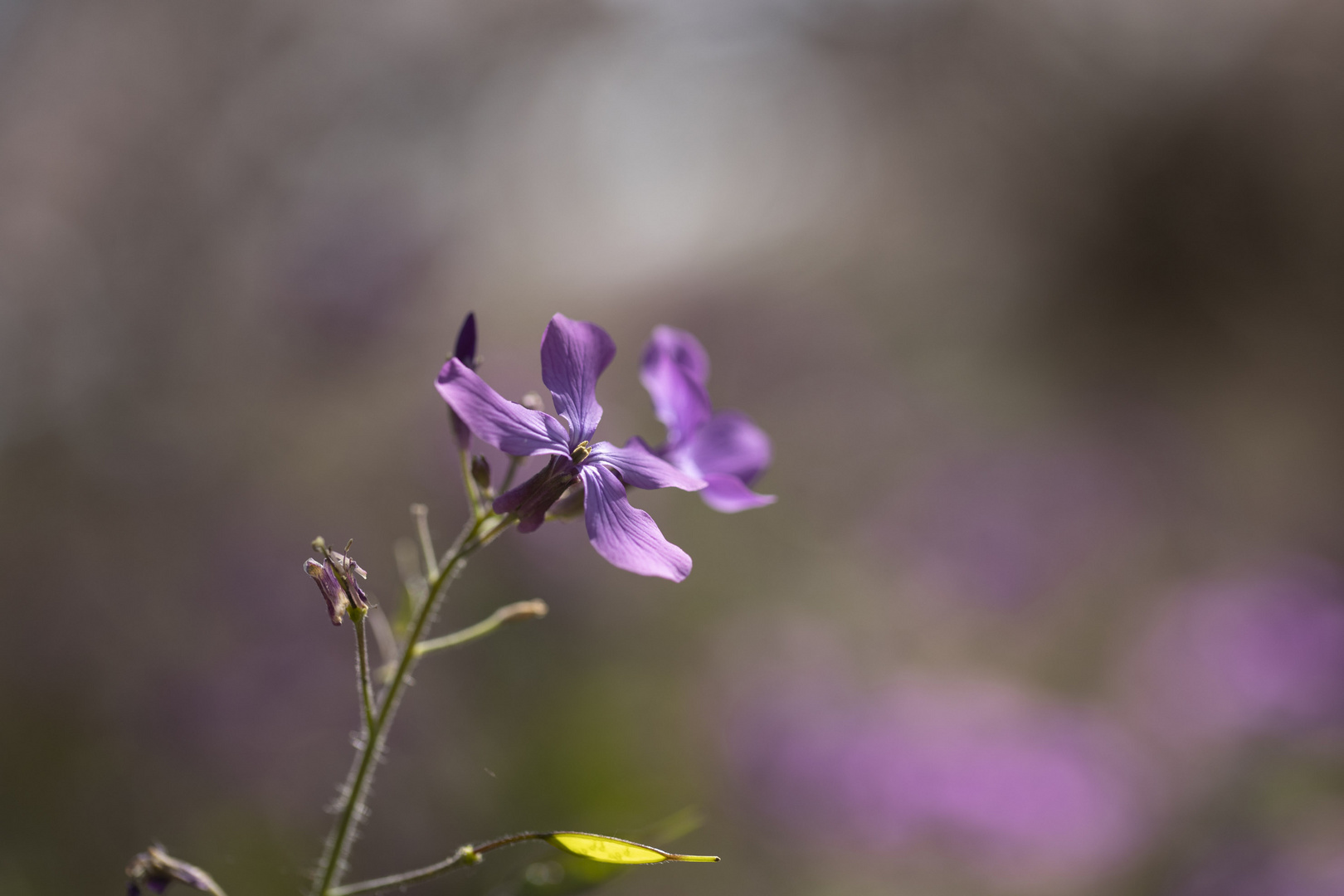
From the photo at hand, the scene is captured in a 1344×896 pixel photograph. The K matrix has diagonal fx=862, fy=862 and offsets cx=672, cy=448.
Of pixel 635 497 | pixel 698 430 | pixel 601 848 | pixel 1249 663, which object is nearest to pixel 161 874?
Result: pixel 601 848

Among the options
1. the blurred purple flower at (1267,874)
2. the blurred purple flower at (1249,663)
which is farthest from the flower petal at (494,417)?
the blurred purple flower at (1249,663)

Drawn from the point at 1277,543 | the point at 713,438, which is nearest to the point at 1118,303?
the point at 1277,543

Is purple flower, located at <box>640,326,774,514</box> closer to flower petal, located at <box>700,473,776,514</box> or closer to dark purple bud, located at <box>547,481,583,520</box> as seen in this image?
flower petal, located at <box>700,473,776,514</box>

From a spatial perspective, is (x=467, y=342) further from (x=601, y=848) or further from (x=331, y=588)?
(x=601, y=848)

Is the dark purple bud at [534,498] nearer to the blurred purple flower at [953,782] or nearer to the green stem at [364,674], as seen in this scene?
the green stem at [364,674]

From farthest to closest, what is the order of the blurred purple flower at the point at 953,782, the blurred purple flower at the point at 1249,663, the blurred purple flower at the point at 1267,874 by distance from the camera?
the blurred purple flower at the point at 1249,663, the blurred purple flower at the point at 953,782, the blurred purple flower at the point at 1267,874

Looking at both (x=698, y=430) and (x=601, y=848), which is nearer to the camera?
(x=601, y=848)
